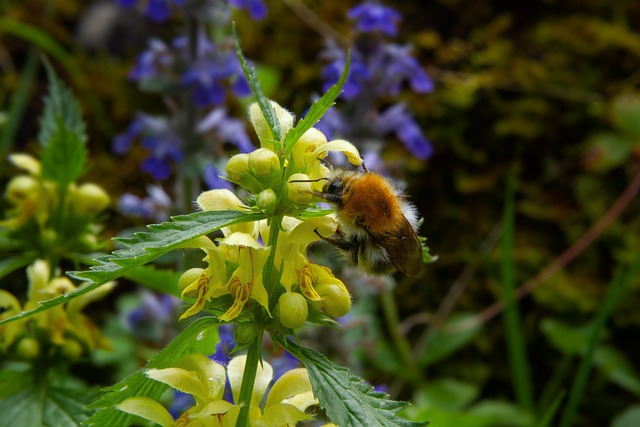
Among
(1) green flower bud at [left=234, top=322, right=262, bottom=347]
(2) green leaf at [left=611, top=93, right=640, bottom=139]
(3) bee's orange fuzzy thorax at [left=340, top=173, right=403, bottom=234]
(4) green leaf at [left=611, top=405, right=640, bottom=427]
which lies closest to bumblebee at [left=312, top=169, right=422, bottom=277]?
Answer: (3) bee's orange fuzzy thorax at [left=340, top=173, right=403, bottom=234]

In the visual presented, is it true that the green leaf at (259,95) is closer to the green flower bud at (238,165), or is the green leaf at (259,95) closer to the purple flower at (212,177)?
the green flower bud at (238,165)

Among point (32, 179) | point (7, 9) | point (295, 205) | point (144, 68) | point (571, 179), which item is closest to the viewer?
point (295, 205)

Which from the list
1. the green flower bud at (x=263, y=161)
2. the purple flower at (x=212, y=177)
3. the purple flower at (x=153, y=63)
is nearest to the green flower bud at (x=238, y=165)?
the green flower bud at (x=263, y=161)

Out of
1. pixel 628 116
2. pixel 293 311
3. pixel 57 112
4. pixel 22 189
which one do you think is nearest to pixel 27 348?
pixel 22 189

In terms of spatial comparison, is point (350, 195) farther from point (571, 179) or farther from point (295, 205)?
point (571, 179)

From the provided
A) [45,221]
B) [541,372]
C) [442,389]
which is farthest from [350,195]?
[541,372]

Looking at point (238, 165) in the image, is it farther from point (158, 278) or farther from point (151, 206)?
point (151, 206)
